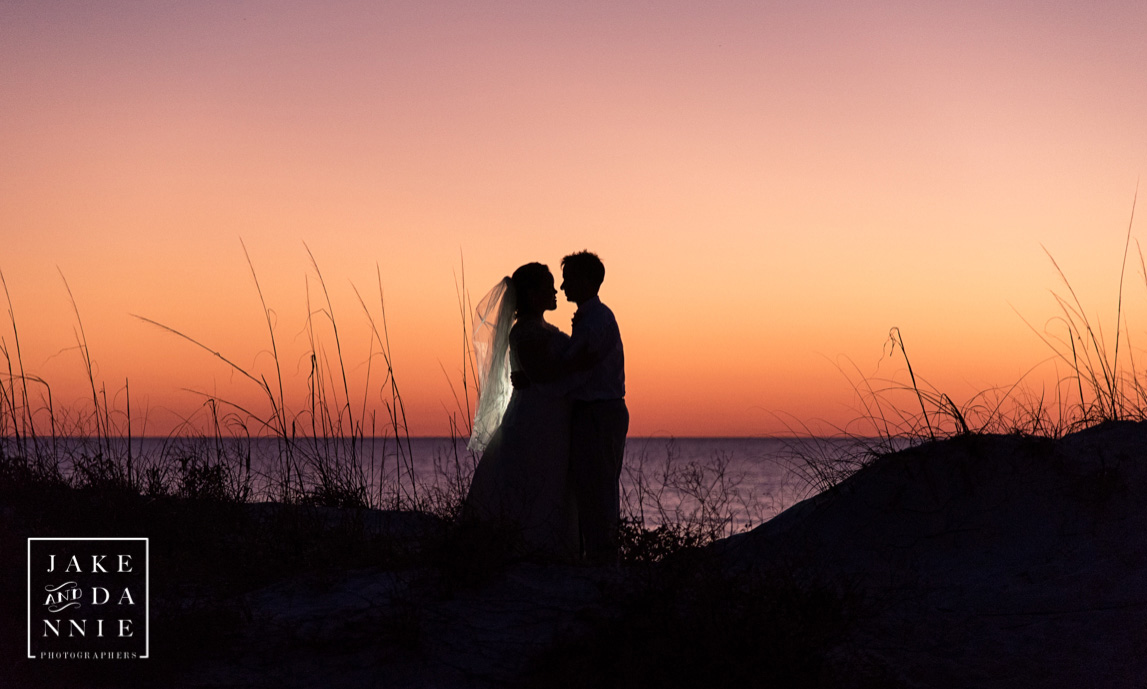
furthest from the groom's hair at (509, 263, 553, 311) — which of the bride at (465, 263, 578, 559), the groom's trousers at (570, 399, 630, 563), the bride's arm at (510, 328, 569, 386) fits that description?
the groom's trousers at (570, 399, 630, 563)

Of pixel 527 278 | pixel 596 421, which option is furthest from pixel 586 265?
pixel 596 421

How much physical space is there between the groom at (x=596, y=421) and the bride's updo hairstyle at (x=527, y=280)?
34 cm

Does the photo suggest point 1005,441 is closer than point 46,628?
No

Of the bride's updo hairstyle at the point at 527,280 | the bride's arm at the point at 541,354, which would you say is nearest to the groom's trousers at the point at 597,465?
the bride's arm at the point at 541,354

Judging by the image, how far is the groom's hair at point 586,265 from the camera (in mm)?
5559

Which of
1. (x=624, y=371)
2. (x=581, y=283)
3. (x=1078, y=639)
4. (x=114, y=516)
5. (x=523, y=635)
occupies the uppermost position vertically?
(x=581, y=283)

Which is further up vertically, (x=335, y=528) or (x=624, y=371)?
(x=624, y=371)

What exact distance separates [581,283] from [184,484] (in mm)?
3348

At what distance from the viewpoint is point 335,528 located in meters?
5.09

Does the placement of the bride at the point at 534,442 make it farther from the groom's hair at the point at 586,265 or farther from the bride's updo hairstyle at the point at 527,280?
the groom's hair at the point at 586,265

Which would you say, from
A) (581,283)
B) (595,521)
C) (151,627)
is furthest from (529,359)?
(151,627)

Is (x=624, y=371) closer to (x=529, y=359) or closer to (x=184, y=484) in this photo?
(x=529, y=359)

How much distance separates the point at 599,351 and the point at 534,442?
0.67 meters

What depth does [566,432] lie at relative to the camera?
5477 mm
